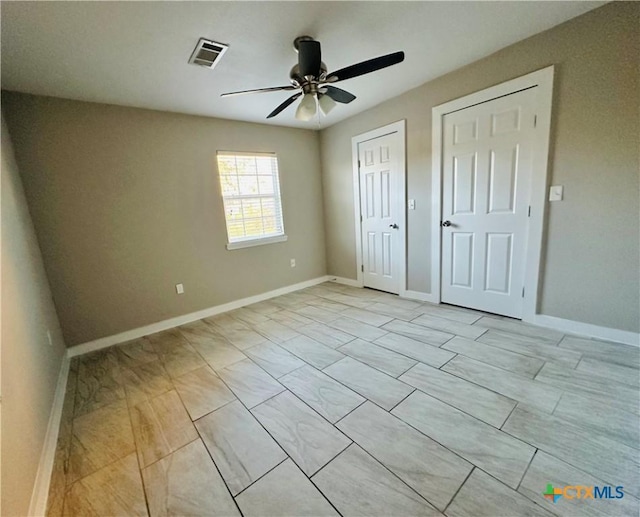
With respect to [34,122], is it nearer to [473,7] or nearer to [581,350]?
[473,7]

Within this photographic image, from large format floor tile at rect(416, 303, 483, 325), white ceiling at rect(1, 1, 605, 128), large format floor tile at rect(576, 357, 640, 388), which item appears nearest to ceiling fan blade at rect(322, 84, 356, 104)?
white ceiling at rect(1, 1, 605, 128)

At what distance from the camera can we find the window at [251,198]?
11.7 ft

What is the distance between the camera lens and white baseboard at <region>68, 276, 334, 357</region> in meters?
2.75

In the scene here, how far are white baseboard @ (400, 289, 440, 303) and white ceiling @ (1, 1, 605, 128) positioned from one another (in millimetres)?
2474

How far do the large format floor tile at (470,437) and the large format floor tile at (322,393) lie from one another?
31 centimetres

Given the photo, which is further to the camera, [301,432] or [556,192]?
[556,192]

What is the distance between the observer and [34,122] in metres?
2.39

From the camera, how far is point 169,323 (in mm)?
3203

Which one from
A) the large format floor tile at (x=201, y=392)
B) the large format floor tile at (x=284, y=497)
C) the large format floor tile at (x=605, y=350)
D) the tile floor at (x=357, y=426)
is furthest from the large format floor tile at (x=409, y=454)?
the large format floor tile at (x=605, y=350)

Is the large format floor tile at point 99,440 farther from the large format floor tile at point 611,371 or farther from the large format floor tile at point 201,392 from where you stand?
the large format floor tile at point 611,371

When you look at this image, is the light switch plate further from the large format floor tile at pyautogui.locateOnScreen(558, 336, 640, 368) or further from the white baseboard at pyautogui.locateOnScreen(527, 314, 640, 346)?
the large format floor tile at pyautogui.locateOnScreen(558, 336, 640, 368)

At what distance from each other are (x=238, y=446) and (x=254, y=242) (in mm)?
2705

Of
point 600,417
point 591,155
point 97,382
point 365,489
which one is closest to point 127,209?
point 97,382

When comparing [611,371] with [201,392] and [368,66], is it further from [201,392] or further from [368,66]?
[201,392]
